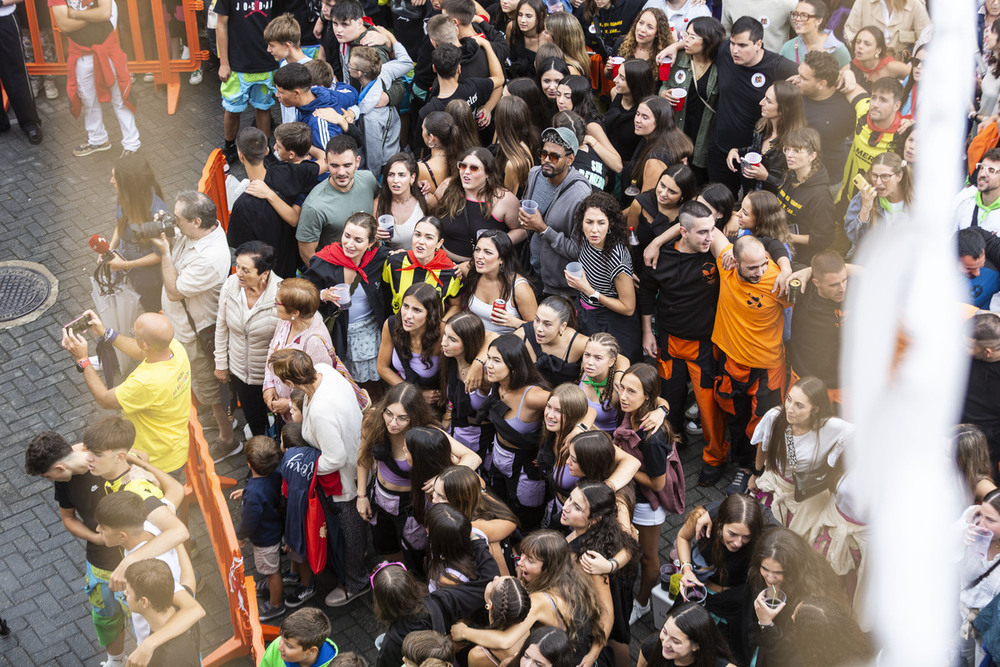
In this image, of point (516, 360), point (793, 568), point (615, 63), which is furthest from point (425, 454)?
point (615, 63)

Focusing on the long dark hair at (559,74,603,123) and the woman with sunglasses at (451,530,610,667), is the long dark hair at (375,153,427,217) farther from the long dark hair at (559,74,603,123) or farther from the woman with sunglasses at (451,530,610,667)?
the woman with sunglasses at (451,530,610,667)

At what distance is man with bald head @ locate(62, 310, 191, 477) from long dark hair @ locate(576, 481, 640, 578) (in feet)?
8.26

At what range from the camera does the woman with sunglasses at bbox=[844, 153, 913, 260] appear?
5770mm

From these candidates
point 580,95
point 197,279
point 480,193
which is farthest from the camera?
point 580,95

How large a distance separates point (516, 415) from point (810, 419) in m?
1.57

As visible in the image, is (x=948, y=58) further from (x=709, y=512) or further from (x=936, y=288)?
(x=709, y=512)

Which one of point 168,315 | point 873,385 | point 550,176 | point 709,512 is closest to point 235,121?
point 168,315

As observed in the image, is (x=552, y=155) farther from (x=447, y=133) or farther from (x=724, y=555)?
(x=724, y=555)

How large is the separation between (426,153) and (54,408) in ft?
11.0

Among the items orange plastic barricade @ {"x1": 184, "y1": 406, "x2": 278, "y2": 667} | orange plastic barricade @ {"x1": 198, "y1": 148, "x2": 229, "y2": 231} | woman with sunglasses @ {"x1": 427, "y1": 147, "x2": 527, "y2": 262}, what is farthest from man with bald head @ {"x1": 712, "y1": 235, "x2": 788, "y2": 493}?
orange plastic barricade @ {"x1": 198, "y1": 148, "x2": 229, "y2": 231}

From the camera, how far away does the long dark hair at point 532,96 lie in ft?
24.6

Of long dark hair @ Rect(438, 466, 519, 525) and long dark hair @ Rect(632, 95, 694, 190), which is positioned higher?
long dark hair @ Rect(632, 95, 694, 190)

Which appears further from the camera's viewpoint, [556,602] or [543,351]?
[543,351]

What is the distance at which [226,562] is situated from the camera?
5.72 m
